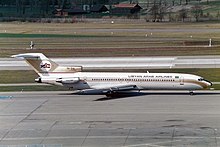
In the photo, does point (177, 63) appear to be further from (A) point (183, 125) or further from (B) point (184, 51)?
(A) point (183, 125)

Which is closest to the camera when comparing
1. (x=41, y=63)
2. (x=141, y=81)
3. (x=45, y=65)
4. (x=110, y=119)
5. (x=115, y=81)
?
(x=110, y=119)

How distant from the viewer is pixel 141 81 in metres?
63.0

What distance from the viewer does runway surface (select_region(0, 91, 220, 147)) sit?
42469 millimetres

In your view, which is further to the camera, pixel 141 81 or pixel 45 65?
pixel 45 65

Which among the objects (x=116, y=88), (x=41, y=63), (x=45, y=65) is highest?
(x=41, y=63)

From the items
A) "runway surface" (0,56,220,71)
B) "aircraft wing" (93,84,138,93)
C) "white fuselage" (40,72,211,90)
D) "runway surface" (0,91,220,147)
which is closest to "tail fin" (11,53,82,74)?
"white fuselage" (40,72,211,90)

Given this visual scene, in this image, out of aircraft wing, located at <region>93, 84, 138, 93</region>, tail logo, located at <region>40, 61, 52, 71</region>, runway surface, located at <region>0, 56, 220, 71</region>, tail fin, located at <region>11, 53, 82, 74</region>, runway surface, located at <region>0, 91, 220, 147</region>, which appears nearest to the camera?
runway surface, located at <region>0, 91, 220, 147</region>

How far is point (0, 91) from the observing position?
67.1 meters

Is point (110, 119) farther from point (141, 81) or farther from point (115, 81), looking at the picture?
point (115, 81)

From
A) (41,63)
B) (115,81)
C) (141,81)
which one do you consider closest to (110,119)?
(141,81)

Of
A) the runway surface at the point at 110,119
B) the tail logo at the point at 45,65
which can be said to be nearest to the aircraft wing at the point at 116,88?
the runway surface at the point at 110,119

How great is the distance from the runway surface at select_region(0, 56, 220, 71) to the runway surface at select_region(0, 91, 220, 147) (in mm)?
20163

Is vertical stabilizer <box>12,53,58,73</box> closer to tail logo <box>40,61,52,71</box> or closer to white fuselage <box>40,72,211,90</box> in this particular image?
tail logo <box>40,61,52,71</box>

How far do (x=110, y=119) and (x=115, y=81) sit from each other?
44.9ft
